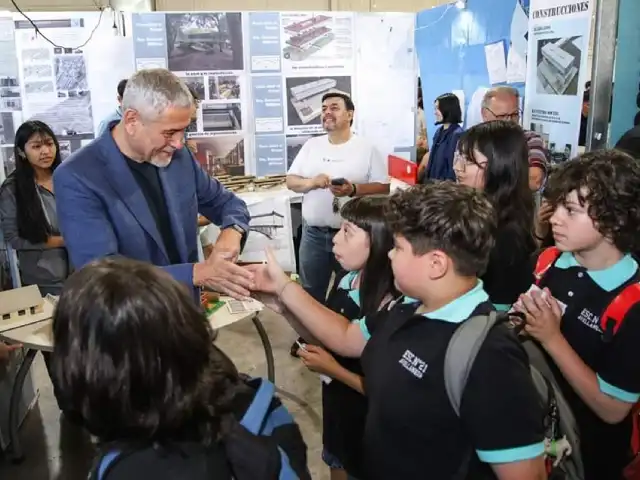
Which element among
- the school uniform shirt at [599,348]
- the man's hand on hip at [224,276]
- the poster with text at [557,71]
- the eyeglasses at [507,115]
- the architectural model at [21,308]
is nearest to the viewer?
the school uniform shirt at [599,348]

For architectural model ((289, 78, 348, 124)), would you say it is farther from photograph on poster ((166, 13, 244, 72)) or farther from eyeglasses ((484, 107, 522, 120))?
eyeglasses ((484, 107, 522, 120))

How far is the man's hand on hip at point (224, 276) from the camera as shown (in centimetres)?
174

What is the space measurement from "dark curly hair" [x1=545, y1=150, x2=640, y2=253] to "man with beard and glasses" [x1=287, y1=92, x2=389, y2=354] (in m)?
2.37

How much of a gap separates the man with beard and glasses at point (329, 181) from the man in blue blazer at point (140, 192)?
74.6 inches

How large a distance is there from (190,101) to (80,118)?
11.8 ft

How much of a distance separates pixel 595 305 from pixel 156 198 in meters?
1.40

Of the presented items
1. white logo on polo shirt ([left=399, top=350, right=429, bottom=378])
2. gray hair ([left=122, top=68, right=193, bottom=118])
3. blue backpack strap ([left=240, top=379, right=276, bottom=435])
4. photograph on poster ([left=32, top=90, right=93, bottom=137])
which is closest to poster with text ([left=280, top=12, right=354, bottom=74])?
photograph on poster ([left=32, top=90, right=93, bottom=137])

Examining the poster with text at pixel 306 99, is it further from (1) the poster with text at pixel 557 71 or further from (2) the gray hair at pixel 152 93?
(2) the gray hair at pixel 152 93

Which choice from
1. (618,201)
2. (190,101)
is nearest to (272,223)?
(190,101)

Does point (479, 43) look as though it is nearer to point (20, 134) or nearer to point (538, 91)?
point (538, 91)

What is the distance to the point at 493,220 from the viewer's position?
1387 millimetres

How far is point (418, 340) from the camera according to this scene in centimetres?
130

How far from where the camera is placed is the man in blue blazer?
1851mm

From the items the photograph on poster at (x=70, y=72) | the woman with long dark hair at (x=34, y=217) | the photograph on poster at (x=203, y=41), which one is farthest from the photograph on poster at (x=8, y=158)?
the woman with long dark hair at (x=34, y=217)
